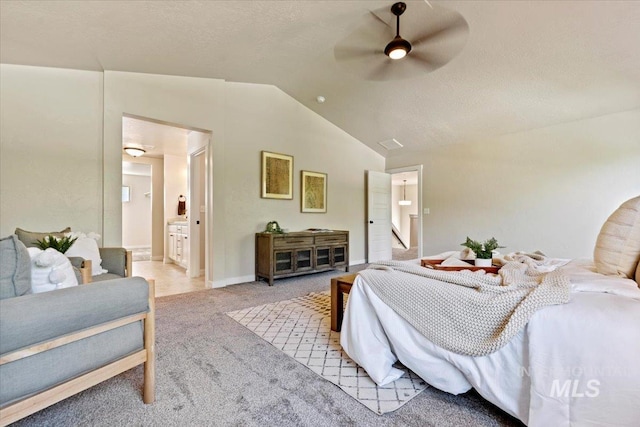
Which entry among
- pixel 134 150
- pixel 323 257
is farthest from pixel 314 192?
pixel 134 150

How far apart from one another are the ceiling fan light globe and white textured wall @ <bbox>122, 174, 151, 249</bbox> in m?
8.43

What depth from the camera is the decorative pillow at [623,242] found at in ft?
4.83

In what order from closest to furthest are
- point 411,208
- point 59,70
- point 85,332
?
1. point 85,332
2. point 59,70
3. point 411,208

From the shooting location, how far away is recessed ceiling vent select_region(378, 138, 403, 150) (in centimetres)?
547

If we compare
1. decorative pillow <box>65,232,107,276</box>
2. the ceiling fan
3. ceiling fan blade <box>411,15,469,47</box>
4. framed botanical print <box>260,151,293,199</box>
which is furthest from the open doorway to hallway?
ceiling fan blade <box>411,15,469,47</box>

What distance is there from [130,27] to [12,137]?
157 centimetres

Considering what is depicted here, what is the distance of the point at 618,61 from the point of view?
9.02 feet

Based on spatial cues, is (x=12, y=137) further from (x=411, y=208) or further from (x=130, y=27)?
(x=411, y=208)

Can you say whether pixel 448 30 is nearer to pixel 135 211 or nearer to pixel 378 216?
pixel 378 216

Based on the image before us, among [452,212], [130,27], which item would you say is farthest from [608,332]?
[452,212]

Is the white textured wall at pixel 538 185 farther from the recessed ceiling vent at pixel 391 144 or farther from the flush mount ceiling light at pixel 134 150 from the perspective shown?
the flush mount ceiling light at pixel 134 150

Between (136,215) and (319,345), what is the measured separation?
27.8 feet

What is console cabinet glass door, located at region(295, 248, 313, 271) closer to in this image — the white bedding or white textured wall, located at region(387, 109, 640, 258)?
white textured wall, located at region(387, 109, 640, 258)

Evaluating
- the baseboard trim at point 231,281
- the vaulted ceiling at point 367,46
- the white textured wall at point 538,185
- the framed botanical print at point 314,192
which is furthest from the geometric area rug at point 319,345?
the white textured wall at point 538,185
